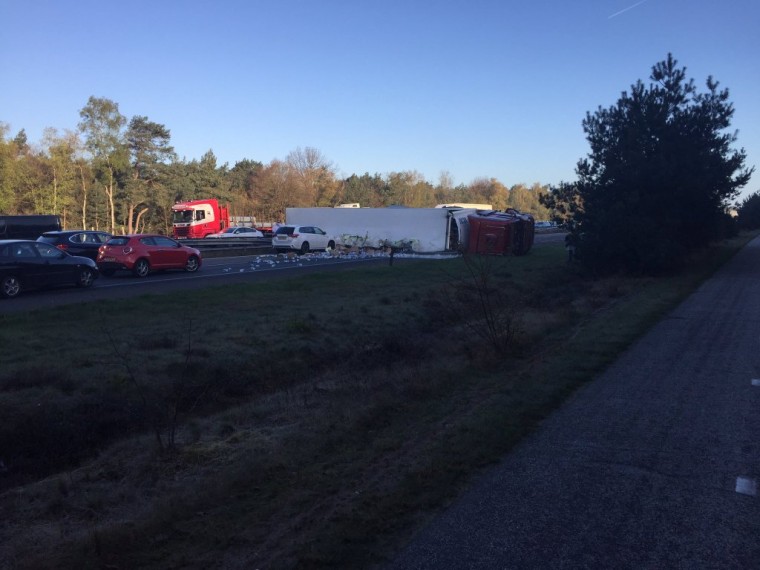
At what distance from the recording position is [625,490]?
5.87 meters

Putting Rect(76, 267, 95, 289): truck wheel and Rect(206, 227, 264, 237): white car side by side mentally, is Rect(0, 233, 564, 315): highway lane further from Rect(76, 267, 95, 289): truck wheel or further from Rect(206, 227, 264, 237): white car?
Rect(206, 227, 264, 237): white car

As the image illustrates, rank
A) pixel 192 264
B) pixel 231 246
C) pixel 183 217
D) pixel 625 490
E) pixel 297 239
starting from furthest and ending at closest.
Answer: pixel 183 217 → pixel 231 246 → pixel 297 239 → pixel 192 264 → pixel 625 490

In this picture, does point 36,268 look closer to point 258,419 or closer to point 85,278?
point 85,278

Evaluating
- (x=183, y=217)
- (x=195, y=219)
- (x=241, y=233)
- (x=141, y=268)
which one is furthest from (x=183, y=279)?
(x=183, y=217)

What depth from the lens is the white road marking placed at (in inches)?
229

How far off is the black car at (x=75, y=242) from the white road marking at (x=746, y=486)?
2601cm

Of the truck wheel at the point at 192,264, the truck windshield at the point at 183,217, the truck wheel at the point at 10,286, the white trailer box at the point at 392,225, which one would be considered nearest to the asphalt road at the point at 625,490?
the truck wheel at the point at 10,286

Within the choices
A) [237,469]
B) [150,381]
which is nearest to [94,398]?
[150,381]

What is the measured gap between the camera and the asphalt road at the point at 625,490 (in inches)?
187

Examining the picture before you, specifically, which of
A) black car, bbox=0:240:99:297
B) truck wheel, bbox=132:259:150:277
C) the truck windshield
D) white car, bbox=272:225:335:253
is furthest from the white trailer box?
black car, bbox=0:240:99:297

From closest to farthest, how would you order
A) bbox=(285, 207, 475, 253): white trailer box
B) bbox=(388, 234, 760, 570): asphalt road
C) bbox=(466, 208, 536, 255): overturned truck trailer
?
bbox=(388, 234, 760, 570): asphalt road → bbox=(466, 208, 536, 255): overturned truck trailer → bbox=(285, 207, 475, 253): white trailer box

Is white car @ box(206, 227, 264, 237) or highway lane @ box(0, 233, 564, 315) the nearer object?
highway lane @ box(0, 233, 564, 315)

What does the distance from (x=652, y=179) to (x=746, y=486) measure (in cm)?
2727

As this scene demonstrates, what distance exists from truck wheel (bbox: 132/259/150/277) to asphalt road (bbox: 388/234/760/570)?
65.4 feet
